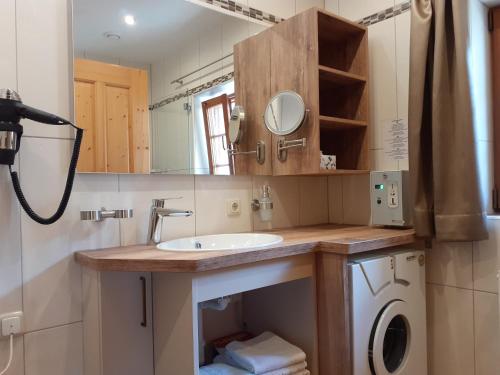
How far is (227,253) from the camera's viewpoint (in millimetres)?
1260

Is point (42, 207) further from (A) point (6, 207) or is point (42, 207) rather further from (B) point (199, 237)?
(B) point (199, 237)

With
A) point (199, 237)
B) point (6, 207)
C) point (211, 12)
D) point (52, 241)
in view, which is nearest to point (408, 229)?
point (199, 237)

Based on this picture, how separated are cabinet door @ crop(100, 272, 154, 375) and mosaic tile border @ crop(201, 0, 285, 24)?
1.37m

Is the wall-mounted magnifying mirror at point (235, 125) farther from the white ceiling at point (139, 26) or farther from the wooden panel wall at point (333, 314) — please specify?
the wooden panel wall at point (333, 314)

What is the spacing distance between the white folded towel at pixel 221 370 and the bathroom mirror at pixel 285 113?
1.08 meters

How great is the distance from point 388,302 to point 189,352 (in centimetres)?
89

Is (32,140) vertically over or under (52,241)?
over

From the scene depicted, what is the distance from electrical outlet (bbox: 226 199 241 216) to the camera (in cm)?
191

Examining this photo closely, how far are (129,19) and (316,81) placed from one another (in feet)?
2.87

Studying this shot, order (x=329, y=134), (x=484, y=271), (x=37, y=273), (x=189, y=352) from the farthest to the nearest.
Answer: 1. (x=329, y=134)
2. (x=484, y=271)
3. (x=37, y=273)
4. (x=189, y=352)

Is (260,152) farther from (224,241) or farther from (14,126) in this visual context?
(14,126)

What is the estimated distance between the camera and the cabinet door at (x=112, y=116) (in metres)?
1.46

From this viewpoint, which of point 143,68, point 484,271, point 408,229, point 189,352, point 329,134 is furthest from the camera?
point 329,134

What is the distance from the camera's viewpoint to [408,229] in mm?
1876
